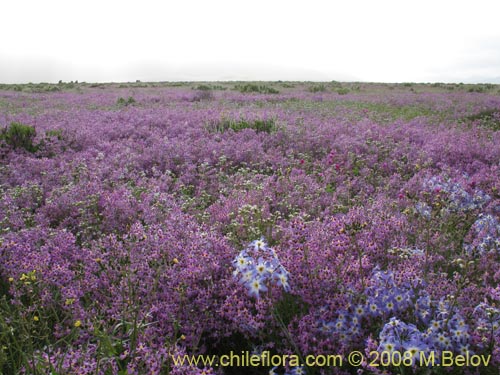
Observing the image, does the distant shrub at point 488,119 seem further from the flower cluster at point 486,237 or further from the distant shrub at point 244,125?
the flower cluster at point 486,237

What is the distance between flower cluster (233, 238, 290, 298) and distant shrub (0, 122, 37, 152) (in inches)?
315

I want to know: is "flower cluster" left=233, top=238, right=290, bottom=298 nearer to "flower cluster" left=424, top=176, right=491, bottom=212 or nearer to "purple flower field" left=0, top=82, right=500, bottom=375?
"purple flower field" left=0, top=82, right=500, bottom=375

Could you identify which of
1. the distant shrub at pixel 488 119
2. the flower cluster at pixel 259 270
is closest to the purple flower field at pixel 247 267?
the flower cluster at pixel 259 270

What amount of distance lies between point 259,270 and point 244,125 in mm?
8698

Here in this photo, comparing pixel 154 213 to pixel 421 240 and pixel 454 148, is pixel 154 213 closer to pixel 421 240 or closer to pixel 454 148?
pixel 421 240

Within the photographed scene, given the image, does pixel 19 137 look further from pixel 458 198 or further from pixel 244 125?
pixel 458 198

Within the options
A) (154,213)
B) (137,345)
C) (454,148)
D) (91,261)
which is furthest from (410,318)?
(454,148)

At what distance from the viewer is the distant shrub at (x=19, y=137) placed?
880 cm

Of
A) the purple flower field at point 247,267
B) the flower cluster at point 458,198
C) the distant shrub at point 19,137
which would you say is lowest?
the purple flower field at point 247,267

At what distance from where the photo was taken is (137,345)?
2.65 meters

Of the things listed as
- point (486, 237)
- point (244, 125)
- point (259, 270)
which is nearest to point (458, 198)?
point (486, 237)

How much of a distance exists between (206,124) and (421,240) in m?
8.04

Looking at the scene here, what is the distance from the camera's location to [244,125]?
1093 centimetres

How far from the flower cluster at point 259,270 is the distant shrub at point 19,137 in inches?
315
